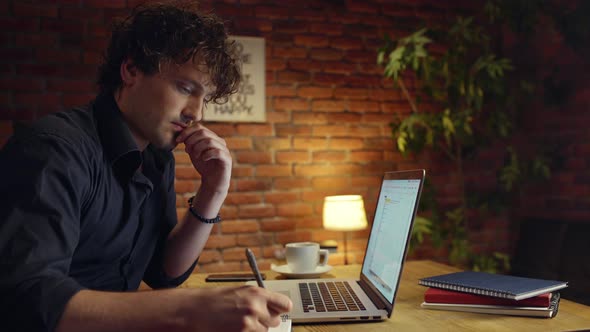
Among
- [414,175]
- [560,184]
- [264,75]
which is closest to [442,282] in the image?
[414,175]

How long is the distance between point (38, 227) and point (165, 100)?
50 cm

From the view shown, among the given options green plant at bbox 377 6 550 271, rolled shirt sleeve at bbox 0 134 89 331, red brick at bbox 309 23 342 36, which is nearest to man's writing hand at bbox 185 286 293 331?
rolled shirt sleeve at bbox 0 134 89 331

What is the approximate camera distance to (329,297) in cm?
123

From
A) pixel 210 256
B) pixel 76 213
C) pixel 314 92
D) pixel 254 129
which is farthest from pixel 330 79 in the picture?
pixel 76 213

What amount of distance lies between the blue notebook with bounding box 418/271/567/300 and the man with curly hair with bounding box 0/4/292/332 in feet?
1.70

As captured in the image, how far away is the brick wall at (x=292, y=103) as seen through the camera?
2.86m

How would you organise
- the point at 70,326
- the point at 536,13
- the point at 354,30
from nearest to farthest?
the point at 70,326, the point at 536,13, the point at 354,30

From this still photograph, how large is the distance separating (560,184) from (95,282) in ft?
9.59

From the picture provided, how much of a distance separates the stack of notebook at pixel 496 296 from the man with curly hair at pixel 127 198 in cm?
51

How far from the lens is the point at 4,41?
9.09 ft

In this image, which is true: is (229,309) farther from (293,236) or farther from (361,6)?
(361,6)

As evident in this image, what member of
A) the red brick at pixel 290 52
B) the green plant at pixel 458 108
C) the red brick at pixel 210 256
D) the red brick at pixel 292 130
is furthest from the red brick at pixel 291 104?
the red brick at pixel 210 256

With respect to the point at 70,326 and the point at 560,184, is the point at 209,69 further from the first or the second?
the point at 560,184

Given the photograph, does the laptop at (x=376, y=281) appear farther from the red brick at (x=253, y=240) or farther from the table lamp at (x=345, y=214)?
the red brick at (x=253, y=240)
